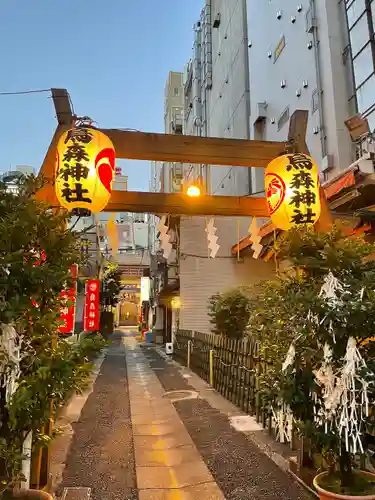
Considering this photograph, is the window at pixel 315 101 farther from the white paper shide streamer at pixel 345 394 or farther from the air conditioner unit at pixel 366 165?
the white paper shide streamer at pixel 345 394

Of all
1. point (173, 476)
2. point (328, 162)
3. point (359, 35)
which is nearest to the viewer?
point (173, 476)

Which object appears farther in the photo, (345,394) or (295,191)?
Answer: (295,191)

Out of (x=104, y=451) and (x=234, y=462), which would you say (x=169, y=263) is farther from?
(x=234, y=462)

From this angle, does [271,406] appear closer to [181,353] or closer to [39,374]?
[39,374]

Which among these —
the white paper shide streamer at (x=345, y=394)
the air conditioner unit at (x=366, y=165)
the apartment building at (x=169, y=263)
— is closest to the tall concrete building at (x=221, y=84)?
the apartment building at (x=169, y=263)

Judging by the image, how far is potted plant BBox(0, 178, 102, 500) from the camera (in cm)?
358

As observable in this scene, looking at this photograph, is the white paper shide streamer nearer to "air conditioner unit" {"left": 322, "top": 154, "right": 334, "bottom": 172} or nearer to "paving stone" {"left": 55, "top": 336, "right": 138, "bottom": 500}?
"paving stone" {"left": 55, "top": 336, "right": 138, "bottom": 500}

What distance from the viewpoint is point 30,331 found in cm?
407

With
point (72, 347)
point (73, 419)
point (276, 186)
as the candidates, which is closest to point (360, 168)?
point (276, 186)

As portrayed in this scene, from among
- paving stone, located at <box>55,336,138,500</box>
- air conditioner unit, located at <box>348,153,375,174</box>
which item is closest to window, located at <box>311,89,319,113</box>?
air conditioner unit, located at <box>348,153,375,174</box>

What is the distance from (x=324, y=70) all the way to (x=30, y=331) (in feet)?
46.6

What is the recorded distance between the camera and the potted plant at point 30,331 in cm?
358

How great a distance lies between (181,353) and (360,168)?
13.5 m

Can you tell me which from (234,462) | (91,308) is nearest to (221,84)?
(91,308)
